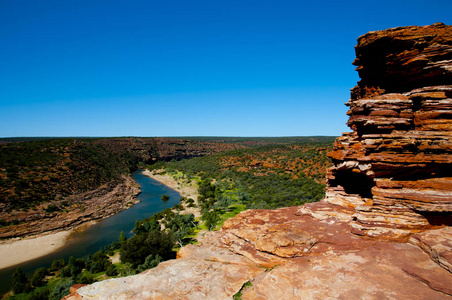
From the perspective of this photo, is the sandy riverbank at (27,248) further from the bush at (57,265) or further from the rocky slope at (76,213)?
the bush at (57,265)

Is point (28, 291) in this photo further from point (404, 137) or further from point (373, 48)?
point (373, 48)

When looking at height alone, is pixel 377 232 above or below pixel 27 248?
above

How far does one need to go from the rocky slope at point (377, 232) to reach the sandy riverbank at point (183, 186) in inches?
1191

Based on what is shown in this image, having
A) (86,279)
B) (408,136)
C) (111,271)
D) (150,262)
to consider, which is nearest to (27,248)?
(86,279)

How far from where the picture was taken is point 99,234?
3353 centimetres

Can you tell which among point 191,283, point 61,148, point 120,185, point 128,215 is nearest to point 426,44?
point 191,283

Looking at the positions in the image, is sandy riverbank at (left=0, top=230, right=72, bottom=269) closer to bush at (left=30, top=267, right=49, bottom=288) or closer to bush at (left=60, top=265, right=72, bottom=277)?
bush at (left=30, top=267, right=49, bottom=288)

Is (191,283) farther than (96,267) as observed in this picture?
No

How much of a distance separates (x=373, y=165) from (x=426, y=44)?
207 inches

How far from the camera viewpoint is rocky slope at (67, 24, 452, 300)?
632 centimetres

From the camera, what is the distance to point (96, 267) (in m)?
22.9

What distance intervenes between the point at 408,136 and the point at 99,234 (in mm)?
38771

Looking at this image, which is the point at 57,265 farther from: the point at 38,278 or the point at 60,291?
the point at 60,291

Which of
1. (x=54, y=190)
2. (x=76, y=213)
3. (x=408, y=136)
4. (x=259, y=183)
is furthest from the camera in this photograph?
(x=259, y=183)
